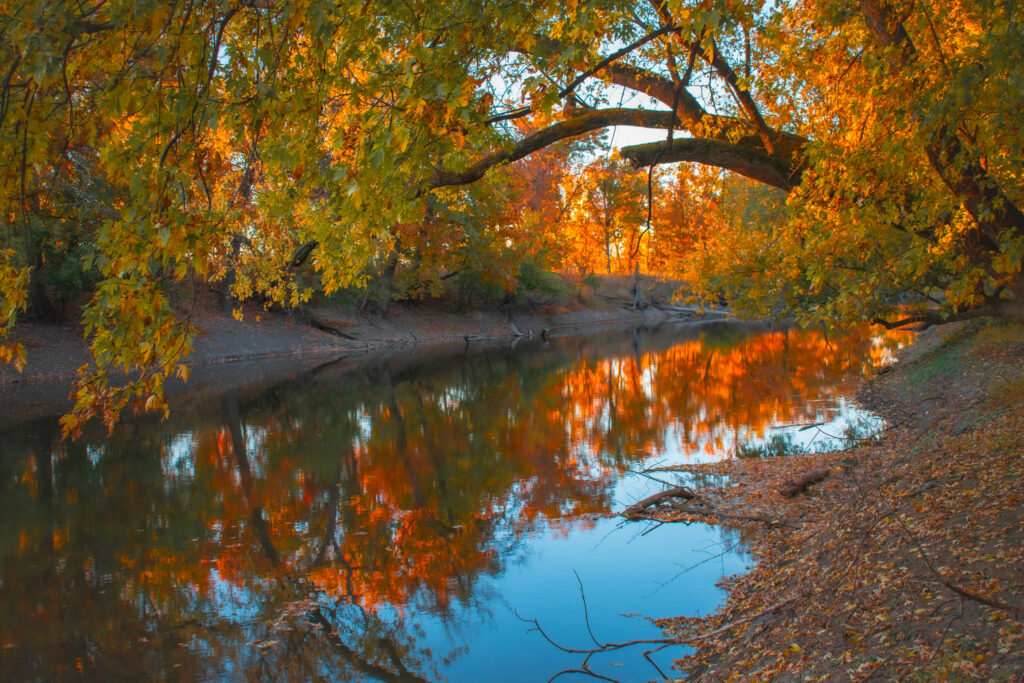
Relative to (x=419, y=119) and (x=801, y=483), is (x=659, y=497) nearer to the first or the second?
(x=801, y=483)

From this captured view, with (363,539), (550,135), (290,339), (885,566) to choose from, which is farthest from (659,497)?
(290,339)

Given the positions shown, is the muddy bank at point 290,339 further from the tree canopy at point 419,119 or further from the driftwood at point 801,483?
the driftwood at point 801,483

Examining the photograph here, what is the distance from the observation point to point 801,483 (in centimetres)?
937

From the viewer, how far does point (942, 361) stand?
666 inches

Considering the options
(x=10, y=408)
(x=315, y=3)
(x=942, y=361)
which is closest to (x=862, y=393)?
(x=942, y=361)

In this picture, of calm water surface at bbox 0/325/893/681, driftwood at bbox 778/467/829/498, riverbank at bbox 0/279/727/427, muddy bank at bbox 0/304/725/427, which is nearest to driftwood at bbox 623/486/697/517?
calm water surface at bbox 0/325/893/681

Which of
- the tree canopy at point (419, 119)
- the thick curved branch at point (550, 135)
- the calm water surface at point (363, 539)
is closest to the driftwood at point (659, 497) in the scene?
the calm water surface at point (363, 539)

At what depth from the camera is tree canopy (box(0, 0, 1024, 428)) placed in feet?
11.4

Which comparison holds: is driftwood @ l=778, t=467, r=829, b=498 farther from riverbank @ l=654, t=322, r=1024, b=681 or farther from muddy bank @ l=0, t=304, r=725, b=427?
muddy bank @ l=0, t=304, r=725, b=427

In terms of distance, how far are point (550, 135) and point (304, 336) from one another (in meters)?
32.4

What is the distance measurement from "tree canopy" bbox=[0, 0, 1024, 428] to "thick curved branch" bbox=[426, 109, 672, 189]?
23 mm

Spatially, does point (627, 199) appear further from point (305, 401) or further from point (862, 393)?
point (305, 401)

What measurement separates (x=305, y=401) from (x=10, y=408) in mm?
7303

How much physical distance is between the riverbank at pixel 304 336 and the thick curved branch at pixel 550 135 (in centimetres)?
1401
